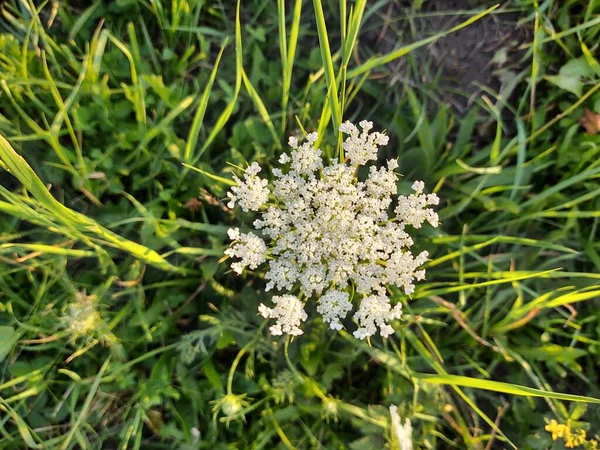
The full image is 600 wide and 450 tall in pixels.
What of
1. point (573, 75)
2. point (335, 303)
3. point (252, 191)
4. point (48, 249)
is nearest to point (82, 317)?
point (48, 249)

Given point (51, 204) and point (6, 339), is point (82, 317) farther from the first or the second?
point (51, 204)

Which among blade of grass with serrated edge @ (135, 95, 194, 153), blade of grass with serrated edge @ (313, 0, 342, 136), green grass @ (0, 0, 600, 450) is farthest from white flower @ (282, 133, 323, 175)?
blade of grass with serrated edge @ (135, 95, 194, 153)

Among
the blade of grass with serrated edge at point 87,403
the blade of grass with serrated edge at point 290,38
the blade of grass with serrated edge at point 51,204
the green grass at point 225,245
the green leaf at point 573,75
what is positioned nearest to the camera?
the blade of grass with serrated edge at point 51,204

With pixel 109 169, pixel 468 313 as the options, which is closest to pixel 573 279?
pixel 468 313

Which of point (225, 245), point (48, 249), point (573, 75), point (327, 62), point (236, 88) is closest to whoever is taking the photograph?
point (327, 62)

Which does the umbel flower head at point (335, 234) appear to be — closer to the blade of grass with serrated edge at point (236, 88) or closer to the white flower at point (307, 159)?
the white flower at point (307, 159)

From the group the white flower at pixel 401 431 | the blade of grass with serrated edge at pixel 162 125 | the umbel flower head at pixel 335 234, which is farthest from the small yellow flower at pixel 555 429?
the blade of grass with serrated edge at pixel 162 125

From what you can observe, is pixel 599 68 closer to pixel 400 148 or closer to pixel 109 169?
pixel 400 148

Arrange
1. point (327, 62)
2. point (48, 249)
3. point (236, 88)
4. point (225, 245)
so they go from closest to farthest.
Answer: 1. point (327, 62)
2. point (236, 88)
3. point (48, 249)
4. point (225, 245)
